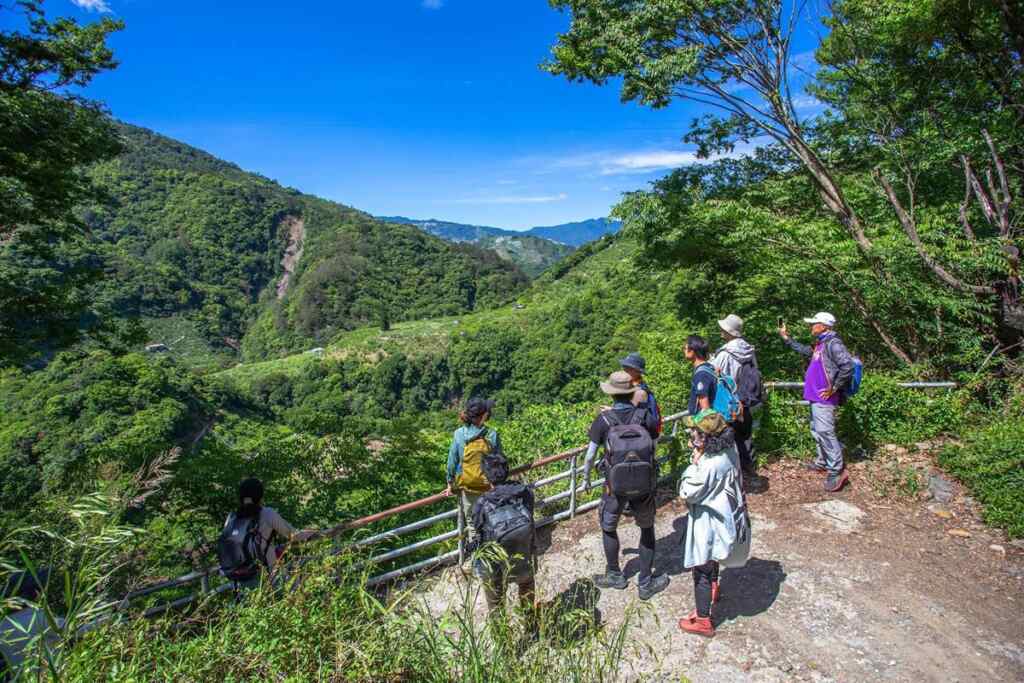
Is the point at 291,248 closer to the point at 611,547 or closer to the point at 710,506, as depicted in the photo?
the point at 611,547

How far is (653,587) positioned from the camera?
3969 mm

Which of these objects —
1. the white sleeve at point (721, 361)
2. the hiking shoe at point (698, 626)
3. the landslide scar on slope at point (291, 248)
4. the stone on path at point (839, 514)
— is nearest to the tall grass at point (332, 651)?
the hiking shoe at point (698, 626)

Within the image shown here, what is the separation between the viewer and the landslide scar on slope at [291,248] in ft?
430

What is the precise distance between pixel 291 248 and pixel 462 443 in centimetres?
15480

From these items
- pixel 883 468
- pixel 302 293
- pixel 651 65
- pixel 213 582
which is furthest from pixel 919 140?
pixel 302 293

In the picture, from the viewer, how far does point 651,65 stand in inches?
320

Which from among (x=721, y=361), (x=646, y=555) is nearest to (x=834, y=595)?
(x=646, y=555)

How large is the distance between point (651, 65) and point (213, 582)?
889 centimetres

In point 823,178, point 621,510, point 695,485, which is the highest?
point 823,178

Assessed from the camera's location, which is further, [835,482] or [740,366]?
[835,482]

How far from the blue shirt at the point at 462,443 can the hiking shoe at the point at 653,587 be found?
1553mm

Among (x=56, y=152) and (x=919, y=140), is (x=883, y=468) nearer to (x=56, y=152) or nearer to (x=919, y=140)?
(x=919, y=140)

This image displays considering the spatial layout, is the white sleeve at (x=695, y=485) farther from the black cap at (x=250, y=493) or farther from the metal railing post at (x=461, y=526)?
the black cap at (x=250, y=493)

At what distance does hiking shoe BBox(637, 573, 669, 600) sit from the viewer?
395cm
